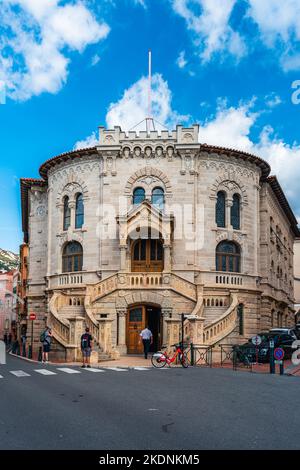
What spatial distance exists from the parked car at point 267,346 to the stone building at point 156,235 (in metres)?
2.36

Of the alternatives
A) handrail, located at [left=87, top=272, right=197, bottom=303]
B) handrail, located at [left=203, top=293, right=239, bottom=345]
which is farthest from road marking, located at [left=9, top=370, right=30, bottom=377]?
handrail, located at [left=87, top=272, right=197, bottom=303]

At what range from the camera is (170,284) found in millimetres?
31062

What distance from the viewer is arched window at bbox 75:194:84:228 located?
36125mm

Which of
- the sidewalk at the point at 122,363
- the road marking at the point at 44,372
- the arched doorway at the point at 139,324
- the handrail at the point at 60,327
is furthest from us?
the arched doorway at the point at 139,324

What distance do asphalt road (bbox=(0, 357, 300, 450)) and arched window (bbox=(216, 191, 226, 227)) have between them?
57.5 ft

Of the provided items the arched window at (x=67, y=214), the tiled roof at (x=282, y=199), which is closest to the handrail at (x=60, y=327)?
the arched window at (x=67, y=214)

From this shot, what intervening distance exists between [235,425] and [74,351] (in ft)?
57.7

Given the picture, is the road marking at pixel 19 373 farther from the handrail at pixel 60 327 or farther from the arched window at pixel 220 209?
the arched window at pixel 220 209

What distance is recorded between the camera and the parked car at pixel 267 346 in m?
25.3

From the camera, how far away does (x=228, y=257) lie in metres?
35.2

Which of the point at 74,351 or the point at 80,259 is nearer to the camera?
the point at 74,351

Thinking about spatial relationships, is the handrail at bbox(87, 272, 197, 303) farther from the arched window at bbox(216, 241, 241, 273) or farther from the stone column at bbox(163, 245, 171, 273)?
the arched window at bbox(216, 241, 241, 273)
